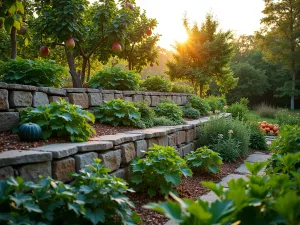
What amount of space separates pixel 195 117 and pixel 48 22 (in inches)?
141

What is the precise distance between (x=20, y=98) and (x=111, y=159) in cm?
115

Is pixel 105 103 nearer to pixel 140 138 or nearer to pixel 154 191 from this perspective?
pixel 140 138

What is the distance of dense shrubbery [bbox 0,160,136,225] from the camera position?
4.55 feet

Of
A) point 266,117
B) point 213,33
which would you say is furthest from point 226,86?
point 266,117

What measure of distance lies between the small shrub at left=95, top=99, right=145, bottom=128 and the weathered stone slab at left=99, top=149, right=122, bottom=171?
0.99 m

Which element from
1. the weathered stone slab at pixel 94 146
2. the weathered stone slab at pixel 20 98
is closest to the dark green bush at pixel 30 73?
the weathered stone slab at pixel 20 98

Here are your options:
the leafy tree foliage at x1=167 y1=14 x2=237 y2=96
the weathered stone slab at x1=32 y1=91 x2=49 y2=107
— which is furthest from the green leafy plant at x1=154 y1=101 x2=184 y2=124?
the leafy tree foliage at x1=167 y1=14 x2=237 y2=96

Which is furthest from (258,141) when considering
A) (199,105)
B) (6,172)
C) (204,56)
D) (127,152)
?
(204,56)

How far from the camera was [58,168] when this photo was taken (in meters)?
2.09

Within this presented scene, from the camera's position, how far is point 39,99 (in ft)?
10.1

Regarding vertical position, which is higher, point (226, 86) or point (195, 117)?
point (226, 86)

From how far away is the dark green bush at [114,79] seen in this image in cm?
470

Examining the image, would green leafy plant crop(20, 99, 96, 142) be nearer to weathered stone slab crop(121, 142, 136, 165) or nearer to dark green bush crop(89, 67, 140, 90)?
weathered stone slab crop(121, 142, 136, 165)

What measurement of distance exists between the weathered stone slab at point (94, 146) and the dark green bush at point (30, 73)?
4.22ft
